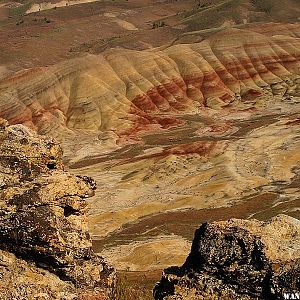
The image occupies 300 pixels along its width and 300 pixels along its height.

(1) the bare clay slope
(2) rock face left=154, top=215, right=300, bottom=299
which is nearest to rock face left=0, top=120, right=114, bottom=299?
(2) rock face left=154, top=215, right=300, bottom=299

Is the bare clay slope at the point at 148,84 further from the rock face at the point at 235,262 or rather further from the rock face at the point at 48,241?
the rock face at the point at 235,262

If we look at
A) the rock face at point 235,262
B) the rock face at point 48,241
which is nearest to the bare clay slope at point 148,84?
the rock face at point 48,241

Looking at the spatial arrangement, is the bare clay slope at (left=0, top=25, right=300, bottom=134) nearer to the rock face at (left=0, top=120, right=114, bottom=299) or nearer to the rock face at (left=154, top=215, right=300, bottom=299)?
the rock face at (left=0, top=120, right=114, bottom=299)

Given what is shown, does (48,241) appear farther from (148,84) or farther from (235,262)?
(148,84)

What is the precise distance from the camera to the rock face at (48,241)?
1399cm

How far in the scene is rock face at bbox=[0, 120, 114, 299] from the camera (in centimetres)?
1399

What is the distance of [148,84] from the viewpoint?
10750 centimetres

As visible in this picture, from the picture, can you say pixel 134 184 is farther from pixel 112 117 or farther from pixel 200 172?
pixel 112 117

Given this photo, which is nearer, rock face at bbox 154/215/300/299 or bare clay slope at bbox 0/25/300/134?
rock face at bbox 154/215/300/299

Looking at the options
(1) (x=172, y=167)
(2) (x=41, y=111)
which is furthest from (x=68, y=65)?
(1) (x=172, y=167)

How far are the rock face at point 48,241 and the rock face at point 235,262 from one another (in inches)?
95.7

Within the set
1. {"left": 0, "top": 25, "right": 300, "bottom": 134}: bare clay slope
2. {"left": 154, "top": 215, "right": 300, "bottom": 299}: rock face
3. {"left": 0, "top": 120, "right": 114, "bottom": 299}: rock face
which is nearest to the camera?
{"left": 154, "top": 215, "right": 300, "bottom": 299}: rock face

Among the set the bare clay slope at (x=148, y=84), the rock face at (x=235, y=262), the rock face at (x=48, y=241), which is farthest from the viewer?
the bare clay slope at (x=148, y=84)

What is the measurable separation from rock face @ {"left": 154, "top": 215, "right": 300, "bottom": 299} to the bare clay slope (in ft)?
258
